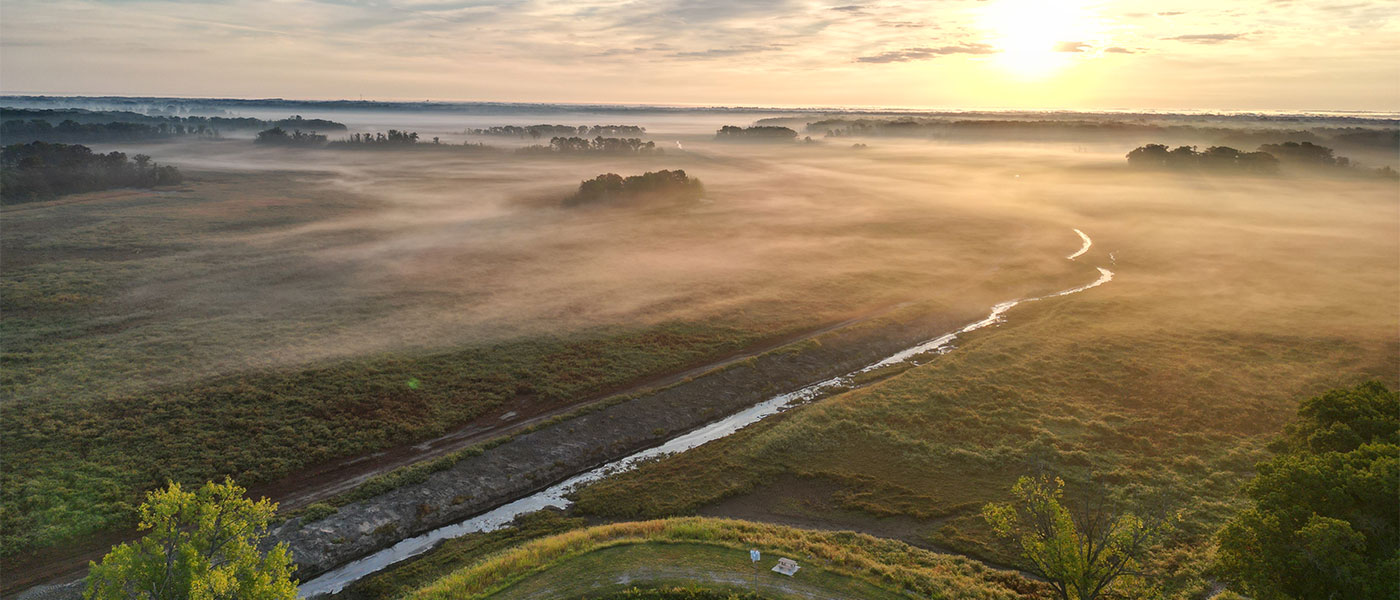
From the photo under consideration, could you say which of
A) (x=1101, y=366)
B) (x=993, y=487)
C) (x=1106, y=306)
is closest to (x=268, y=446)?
(x=993, y=487)

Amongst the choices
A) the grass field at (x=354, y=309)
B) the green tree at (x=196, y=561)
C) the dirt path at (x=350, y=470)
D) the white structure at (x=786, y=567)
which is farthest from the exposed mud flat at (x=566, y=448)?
the white structure at (x=786, y=567)

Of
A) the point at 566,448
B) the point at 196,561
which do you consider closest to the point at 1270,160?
the point at 566,448

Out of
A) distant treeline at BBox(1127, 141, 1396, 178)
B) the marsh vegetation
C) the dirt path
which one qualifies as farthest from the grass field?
distant treeline at BBox(1127, 141, 1396, 178)

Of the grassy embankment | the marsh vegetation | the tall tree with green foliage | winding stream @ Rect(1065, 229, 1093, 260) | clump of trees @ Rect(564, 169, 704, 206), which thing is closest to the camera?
the tall tree with green foliage

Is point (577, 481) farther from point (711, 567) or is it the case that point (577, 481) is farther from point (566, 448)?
point (711, 567)

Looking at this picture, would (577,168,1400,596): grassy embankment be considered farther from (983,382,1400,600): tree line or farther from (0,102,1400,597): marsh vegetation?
(983,382,1400,600): tree line

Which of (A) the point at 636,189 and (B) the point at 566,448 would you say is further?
(A) the point at 636,189

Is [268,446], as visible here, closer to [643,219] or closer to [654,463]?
[654,463]
